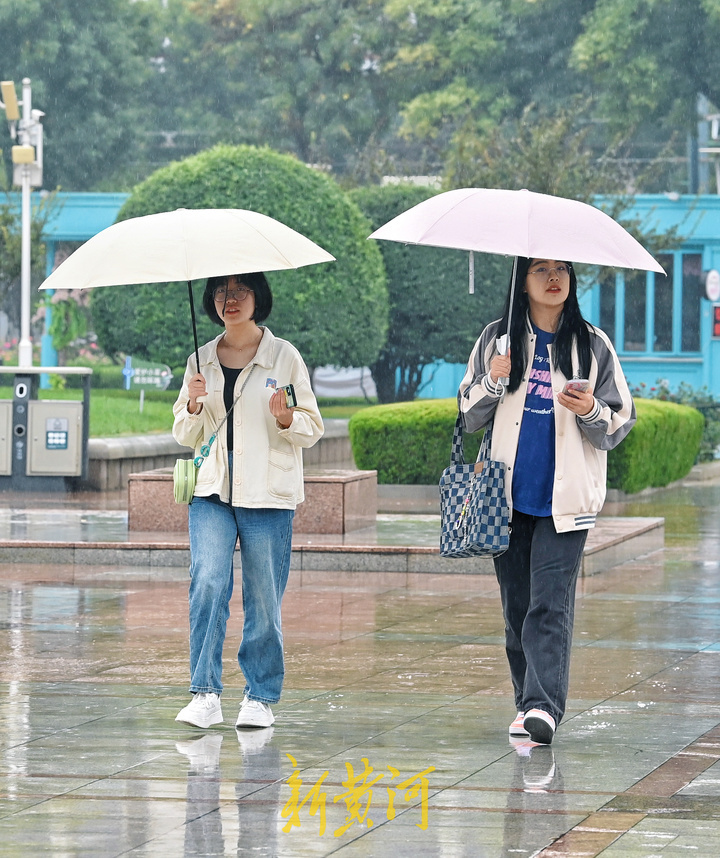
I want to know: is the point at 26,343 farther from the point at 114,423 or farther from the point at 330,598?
the point at 330,598

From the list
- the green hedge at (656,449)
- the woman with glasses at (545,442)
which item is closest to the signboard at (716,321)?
the green hedge at (656,449)

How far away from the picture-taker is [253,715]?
6.48 meters

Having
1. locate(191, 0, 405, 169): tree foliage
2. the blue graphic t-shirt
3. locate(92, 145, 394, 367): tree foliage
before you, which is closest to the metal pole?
locate(92, 145, 394, 367): tree foliage

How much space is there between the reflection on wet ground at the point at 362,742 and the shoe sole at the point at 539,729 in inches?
1.7

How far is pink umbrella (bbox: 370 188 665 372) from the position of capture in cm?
624

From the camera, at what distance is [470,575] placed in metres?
11.8

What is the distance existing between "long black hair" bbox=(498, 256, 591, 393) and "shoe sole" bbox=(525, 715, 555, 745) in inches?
47.4

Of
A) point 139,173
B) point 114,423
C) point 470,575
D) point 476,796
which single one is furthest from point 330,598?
point 139,173

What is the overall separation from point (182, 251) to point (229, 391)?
56 centimetres

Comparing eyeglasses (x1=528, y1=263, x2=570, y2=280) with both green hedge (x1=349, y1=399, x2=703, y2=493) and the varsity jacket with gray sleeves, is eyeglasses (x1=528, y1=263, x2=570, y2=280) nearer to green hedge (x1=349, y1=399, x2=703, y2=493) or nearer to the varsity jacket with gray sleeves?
the varsity jacket with gray sleeves

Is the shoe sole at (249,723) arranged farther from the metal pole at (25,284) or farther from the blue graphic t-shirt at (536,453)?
the metal pole at (25,284)

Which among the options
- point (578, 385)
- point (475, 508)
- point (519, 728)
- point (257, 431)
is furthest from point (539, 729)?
point (257, 431)

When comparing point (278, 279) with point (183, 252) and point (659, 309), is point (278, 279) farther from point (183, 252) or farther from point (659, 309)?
point (183, 252)

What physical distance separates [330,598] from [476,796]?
5.28 m
